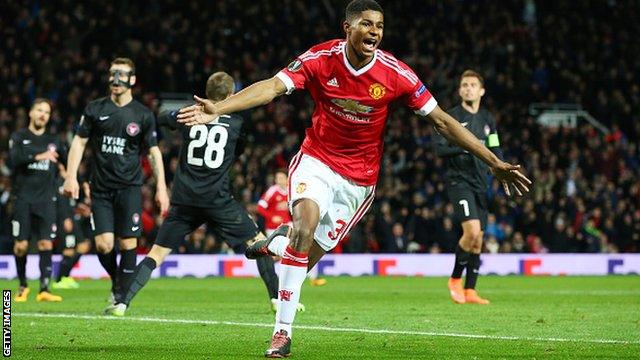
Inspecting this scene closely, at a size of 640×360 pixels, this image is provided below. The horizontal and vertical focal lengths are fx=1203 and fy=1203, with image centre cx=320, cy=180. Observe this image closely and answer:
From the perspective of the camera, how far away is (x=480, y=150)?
336 inches

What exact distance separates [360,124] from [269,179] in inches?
663

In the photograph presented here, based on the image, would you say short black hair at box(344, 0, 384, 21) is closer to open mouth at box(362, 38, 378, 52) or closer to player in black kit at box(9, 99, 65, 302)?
open mouth at box(362, 38, 378, 52)

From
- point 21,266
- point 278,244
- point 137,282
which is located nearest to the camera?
point 278,244

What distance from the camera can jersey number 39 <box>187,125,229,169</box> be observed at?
12297 millimetres

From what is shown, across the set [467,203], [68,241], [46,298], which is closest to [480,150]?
[467,203]

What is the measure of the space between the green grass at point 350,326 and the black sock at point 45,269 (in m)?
0.24

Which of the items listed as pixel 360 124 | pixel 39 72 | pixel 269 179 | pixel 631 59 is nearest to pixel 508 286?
pixel 269 179

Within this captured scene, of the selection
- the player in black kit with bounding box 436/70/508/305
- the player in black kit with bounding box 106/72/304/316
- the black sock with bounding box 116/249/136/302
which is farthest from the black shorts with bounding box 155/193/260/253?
the player in black kit with bounding box 436/70/508/305

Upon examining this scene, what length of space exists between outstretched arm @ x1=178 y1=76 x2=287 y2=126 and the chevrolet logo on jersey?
0.55 meters

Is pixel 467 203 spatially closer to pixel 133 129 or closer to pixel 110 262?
pixel 133 129

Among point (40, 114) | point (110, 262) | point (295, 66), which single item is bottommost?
point (110, 262)

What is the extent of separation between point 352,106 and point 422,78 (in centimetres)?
2255

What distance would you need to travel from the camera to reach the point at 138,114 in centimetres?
1296

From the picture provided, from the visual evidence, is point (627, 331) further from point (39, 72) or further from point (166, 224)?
point (39, 72)
